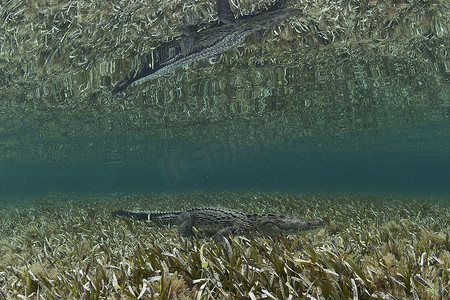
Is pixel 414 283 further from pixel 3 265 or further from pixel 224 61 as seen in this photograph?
pixel 224 61

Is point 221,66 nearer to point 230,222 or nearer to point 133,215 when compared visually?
point 133,215

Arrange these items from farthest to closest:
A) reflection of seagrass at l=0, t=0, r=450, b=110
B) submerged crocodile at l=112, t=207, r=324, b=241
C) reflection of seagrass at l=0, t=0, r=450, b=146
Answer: reflection of seagrass at l=0, t=0, r=450, b=146 → reflection of seagrass at l=0, t=0, r=450, b=110 → submerged crocodile at l=112, t=207, r=324, b=241

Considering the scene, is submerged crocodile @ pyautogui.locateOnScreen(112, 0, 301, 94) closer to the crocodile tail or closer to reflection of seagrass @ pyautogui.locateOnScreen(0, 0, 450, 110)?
reflection of seagrass @ pyautogui.locateOnScreen(0, 0, 450, 110)

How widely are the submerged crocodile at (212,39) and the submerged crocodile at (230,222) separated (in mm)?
5559

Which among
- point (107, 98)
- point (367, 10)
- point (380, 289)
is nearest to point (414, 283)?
point (380, 289)

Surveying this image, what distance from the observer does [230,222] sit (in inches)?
263

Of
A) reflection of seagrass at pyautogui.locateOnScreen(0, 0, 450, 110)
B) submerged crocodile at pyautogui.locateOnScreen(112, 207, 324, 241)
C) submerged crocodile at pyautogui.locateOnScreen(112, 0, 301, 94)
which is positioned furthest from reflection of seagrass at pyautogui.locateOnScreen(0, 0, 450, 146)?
submerged crocodile at pyautogui.locateOnScreen(112, 207, 324, 241)

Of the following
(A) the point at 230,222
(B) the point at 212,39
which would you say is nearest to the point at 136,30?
(B) the point at 212,39

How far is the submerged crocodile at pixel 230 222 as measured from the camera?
5.59m

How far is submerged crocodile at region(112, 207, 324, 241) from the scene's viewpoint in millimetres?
5594

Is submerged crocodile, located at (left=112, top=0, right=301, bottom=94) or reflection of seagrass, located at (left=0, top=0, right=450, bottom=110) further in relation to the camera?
submerged crocodile, located at (left=112, top=0, right=301, bottom=94)

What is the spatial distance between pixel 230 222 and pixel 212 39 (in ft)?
21.1

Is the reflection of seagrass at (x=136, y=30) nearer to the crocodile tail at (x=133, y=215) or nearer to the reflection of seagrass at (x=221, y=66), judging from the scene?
the reflection of seagrass at (x=221, y=66)

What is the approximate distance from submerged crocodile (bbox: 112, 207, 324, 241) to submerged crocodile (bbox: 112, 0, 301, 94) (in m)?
5.56
